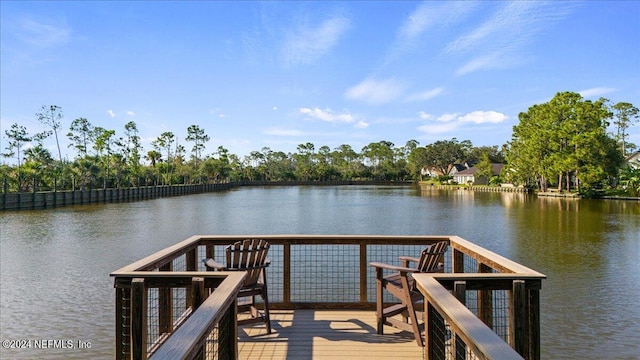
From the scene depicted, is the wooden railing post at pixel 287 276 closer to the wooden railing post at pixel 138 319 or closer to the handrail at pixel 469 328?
the wooden railing post at pixel 138 319

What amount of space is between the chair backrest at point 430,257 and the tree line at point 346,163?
110 feet

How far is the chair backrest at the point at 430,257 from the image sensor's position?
3.81m

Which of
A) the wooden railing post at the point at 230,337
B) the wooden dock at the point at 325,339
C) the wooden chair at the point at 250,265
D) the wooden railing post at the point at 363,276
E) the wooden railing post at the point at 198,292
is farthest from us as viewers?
the wooden railing post at the point at 363,276

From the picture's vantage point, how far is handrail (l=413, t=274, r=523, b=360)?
4.54 feet

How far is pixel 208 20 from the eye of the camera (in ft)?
61.8

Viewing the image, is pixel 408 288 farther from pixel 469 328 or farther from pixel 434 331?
pixel 469 328

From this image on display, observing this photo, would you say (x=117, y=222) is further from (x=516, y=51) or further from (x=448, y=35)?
(x=516, y=51)

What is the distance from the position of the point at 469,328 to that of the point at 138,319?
209 cm

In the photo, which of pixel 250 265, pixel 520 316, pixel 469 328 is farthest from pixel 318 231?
pixel 469 328

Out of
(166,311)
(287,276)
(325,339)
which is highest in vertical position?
(287,276)

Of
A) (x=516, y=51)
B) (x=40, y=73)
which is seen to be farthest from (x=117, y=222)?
(x=516, y=51)

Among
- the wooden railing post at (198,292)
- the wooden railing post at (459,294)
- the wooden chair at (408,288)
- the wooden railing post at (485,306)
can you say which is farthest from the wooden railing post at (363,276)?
the wooden railing post at (198,292)

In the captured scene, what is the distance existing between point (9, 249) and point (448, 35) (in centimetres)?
2165

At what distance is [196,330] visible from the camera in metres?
1.60
